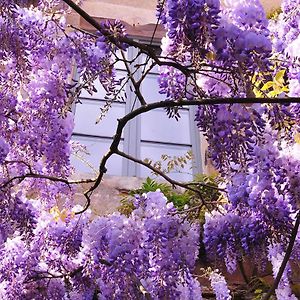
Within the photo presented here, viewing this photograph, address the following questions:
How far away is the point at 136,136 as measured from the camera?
4.80 metres

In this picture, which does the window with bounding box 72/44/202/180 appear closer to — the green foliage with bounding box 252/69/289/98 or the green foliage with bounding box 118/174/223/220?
the green foliage with bounding box 118/174/223/220

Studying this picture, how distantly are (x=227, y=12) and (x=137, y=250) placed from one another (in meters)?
1.03

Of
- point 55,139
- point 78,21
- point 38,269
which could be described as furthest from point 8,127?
point 78,21

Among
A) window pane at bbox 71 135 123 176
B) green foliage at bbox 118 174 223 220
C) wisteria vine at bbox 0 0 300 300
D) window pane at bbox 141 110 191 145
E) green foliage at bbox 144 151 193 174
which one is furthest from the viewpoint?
window pane at bbox 141 110 191 145

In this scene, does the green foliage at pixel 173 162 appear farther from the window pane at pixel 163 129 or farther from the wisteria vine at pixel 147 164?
the wisteria vine at pixel 147 164

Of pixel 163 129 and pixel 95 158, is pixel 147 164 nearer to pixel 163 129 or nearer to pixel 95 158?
pixel 95 158

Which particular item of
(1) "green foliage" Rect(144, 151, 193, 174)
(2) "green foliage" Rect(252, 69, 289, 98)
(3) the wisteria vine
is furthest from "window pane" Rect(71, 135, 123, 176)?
(2) "green foliage" Rect(252, 69, 289, 98)

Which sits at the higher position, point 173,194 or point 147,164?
point 173,194

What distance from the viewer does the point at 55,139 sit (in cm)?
271

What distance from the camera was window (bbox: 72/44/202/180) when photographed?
15.1ft

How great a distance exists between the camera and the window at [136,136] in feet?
15.1

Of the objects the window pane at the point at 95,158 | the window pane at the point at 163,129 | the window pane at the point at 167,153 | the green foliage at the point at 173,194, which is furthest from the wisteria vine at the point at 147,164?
the window pane at the point at 163,129

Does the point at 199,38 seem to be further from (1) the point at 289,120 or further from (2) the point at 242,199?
(2) the point at 242,199

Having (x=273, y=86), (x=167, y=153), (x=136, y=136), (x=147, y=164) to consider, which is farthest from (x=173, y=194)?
(x=273, y=86)
